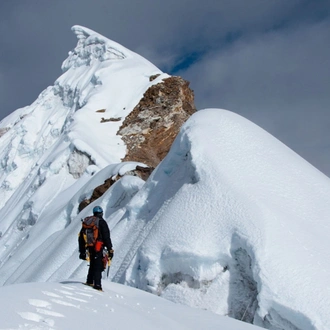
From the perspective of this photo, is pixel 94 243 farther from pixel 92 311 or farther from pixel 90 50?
pixel 90 50

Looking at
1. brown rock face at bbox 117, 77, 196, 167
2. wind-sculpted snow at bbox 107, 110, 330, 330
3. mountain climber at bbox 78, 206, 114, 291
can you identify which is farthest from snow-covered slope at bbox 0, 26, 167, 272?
mountain climber at bbox 78, 206, 114, 291

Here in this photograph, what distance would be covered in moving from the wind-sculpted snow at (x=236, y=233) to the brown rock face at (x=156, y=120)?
16050mm

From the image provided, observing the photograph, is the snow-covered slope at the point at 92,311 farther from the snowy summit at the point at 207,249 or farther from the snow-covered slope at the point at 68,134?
the snow-covered slope at the point at 68,134

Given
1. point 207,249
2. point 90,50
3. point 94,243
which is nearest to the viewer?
point 94,243

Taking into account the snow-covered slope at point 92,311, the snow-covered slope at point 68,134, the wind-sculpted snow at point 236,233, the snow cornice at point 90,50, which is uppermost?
the snow cornice at point 90,50

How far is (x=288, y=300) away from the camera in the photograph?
8031 mm

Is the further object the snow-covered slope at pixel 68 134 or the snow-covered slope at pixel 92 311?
the snow-covered slope at pixel 68 134

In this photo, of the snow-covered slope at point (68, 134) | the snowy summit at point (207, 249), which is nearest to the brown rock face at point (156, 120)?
the snow-covered slope at point (68, 134)

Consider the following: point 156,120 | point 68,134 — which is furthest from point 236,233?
point 156,120

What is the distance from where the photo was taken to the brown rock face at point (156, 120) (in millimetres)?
28719

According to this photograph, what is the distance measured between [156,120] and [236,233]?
70.1 ft

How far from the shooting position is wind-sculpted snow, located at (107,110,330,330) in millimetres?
8281

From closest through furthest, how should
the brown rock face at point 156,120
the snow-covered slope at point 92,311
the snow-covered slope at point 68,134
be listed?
the snow-covered slope at point 92,311, the snow-covered slope at point 68,134, the brown rock face at point 156,120

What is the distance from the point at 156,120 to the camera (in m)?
30.2
